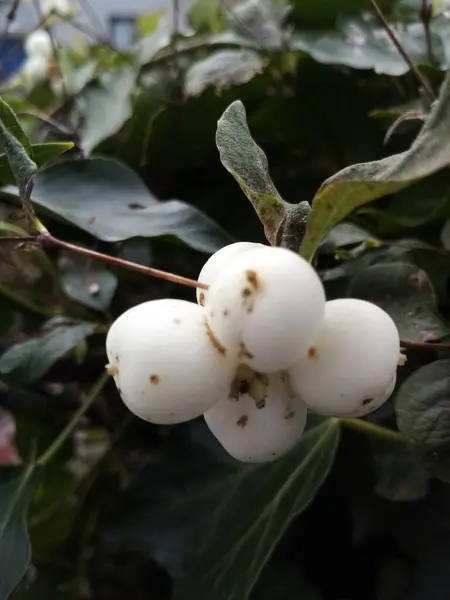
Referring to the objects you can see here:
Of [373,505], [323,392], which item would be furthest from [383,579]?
[323,392]

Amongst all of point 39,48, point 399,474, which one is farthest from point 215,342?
point 39,48

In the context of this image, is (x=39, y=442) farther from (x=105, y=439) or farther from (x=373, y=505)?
(x=373, y=505)

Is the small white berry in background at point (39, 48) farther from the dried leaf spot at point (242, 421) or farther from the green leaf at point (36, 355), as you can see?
the dried leaf spot at point (242, 421)

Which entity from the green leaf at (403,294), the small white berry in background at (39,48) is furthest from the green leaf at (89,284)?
the small white berry in background at (39,48)

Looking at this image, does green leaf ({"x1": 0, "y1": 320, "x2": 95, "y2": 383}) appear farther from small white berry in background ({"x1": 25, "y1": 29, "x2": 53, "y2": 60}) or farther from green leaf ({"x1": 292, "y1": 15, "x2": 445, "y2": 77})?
small white berry in background ({"x1": 25, "y1": 29, "x2": 53, "y2": 60})

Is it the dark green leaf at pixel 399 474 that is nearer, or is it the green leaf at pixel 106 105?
the dark green leaf at pixel 399 474

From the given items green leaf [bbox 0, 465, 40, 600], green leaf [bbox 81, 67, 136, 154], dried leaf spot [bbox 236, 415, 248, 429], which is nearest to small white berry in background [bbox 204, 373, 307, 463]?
dried leaf spot [bbox 236, 415, 248, 429]
